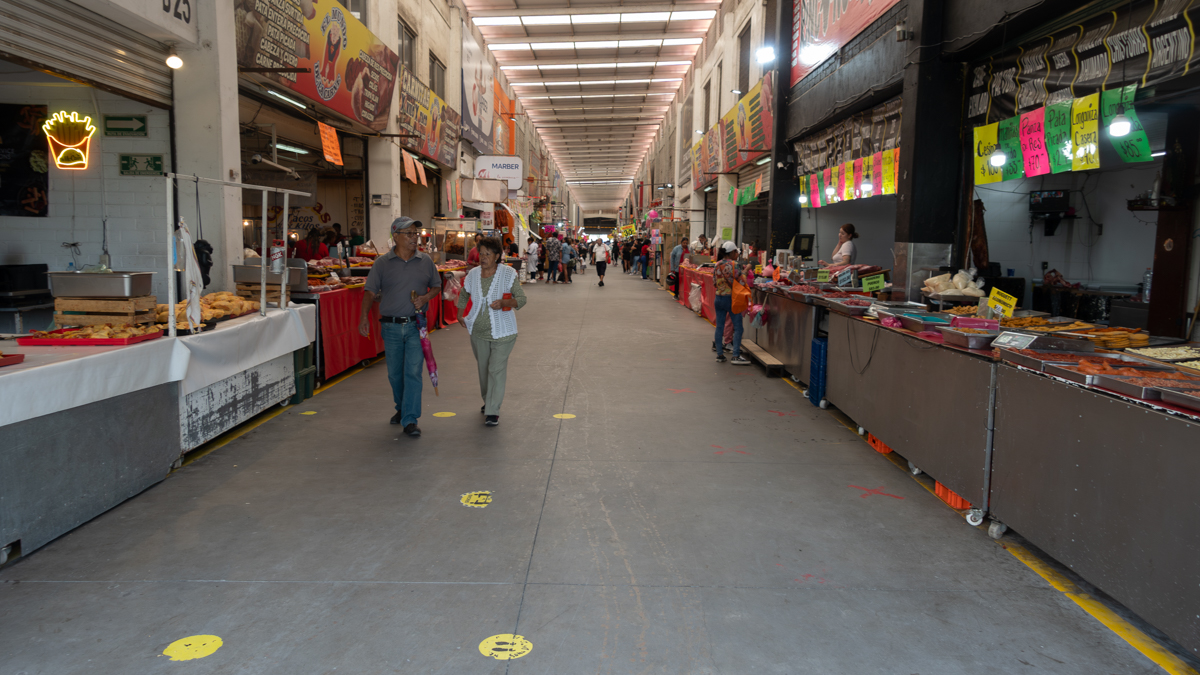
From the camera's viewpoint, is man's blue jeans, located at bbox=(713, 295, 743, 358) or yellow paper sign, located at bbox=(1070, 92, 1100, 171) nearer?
yellow paper sign, located at bbox=(1070, 92, 1100, 171)

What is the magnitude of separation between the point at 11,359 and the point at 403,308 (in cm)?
267

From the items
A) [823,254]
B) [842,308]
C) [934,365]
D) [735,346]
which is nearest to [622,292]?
[823,254]

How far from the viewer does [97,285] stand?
4652 mm

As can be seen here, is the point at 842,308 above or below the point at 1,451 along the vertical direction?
above

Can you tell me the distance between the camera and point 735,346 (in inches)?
375

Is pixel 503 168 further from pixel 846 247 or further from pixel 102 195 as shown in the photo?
pixel 102 195

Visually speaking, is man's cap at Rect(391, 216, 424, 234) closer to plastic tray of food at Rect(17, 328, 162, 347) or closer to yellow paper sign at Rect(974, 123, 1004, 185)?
plastic tray of food at Rect(17, 328, 162, 347)

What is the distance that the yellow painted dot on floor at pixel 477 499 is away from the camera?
4270mm

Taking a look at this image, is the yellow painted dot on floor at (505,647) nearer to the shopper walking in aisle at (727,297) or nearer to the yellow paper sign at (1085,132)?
the yellow paper sign at (1085,132)

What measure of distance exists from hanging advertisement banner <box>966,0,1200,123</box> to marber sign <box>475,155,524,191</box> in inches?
568

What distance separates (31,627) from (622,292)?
1987cm

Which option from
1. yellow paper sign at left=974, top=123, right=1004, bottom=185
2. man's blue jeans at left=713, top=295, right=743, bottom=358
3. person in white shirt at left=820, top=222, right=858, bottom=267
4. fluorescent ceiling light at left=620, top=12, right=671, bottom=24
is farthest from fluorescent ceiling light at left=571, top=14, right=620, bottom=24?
yellow paper sign at left=974, top=123, right=1004, bottom=185

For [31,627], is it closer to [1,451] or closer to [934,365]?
[1,451]

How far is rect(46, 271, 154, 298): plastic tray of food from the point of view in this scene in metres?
4.63
